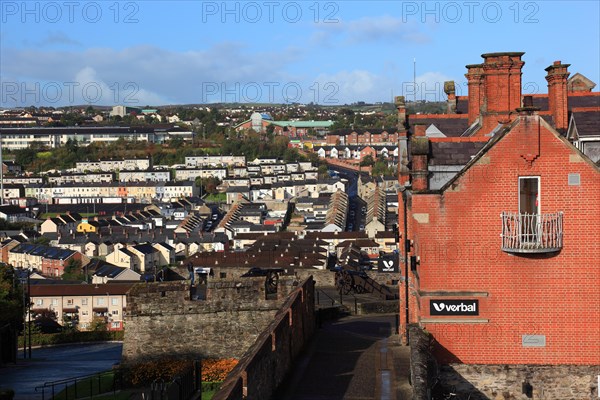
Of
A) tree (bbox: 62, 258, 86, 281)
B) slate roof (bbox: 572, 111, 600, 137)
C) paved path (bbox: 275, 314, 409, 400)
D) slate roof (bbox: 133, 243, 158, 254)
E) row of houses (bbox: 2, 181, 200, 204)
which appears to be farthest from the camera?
row of houses (bbox: 2, 181, 200, 204)

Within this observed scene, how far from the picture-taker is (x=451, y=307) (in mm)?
16781

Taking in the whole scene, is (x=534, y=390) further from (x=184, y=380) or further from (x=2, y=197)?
(x=2, y=197)

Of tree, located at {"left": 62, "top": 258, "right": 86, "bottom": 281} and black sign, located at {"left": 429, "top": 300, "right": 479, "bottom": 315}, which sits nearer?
black sign, located at {"left": 429, "top": 300, "right": 479, "bottom": 315}

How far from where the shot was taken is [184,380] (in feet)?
59.1

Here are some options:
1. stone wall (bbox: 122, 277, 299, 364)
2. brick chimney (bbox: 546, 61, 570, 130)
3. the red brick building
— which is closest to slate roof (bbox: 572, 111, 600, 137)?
brick chimney (bbox: 546, 61, 570, 130)

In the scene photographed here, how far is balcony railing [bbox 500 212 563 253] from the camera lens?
16.3 meters

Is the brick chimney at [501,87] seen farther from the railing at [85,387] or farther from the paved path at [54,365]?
the paved path at [54,365]

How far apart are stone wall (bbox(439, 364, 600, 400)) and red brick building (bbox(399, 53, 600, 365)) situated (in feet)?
0.46

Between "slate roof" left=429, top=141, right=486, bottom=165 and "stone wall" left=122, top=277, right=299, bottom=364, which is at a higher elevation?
"slate roof" left=429, top=141, right=486, bottom=165

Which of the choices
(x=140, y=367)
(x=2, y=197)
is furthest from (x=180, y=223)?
(x=140, y=367)

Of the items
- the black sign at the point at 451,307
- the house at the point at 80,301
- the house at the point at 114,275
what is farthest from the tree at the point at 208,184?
the black sign at the point at 451,307

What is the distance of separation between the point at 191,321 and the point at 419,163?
796 cm

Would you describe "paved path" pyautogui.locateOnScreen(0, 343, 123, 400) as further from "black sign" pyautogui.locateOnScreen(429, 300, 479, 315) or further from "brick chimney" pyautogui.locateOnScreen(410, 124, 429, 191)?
"brick chimney" pyautogui.locateOnScreen(410, 124, 429, 191)

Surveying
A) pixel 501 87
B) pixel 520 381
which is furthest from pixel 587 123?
pixel 520 381
